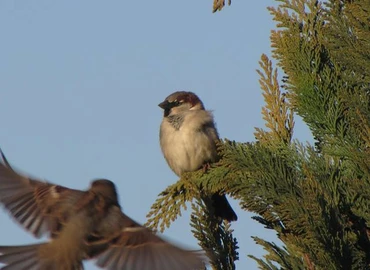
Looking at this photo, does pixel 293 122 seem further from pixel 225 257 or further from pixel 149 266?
pixel 225 257

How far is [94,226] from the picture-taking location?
248 cm

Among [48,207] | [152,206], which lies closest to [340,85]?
[152,206]

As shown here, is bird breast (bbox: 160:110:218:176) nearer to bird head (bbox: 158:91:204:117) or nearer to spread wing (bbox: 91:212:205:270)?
bird head (bbox: 158:91:204:117)

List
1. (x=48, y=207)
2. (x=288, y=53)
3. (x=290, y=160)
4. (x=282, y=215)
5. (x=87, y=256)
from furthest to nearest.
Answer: (x=48, y=207), (x=87, y=256), (x=288, y=53), (x=290, y=160), (x=282, y=215)

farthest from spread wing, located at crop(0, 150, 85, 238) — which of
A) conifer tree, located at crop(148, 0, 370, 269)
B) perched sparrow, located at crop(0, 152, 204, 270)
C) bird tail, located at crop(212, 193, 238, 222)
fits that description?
bird tail, located at crop(212, 193, 238, 222)

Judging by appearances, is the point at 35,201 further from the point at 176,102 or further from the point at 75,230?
the point at 176,102

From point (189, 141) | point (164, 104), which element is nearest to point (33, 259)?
point (189, 141)

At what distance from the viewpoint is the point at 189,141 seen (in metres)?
4.70

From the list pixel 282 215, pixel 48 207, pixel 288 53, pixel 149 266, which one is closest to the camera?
pixel 282 215

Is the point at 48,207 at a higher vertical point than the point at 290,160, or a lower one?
higher

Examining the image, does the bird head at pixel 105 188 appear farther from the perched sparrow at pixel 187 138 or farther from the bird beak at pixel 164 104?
the bird beak at pixel 164 104

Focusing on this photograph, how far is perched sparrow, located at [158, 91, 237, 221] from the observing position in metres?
4.64

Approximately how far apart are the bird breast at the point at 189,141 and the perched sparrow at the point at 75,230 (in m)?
1.85

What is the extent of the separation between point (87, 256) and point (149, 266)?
0.94 ft
